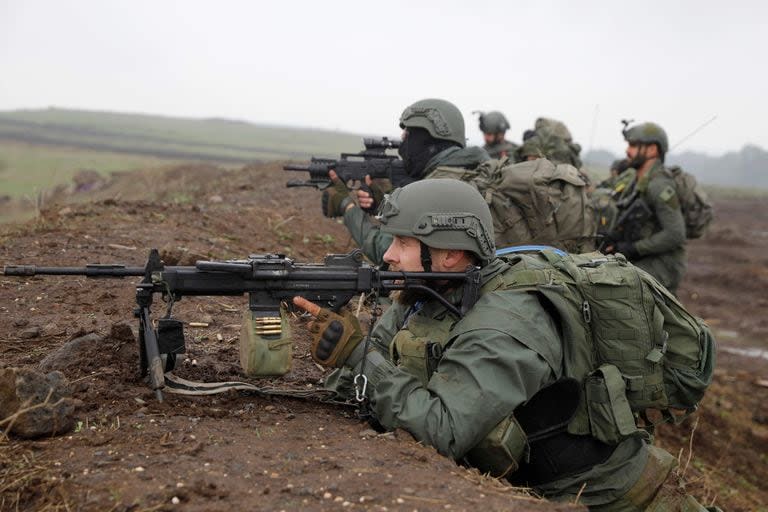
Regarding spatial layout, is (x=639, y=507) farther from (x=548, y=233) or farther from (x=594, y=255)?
(x=548, y=233)

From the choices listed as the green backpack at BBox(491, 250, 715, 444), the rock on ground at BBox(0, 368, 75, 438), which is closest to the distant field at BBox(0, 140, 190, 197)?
the rock on ground at BBox(0, 368, 75, 438)

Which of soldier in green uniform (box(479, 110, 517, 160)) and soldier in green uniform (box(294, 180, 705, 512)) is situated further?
soldier in green uniform (box(479, 110, 517, 160))

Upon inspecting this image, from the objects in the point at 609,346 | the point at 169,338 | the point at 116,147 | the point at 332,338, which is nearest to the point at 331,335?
the point at 332,338

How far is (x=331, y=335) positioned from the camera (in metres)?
3.66

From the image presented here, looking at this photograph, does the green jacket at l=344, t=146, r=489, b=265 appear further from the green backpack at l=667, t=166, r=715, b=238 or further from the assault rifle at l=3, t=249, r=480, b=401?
the green backpack at l=667, t=166, r=715, b=238

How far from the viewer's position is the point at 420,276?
3.67 meters

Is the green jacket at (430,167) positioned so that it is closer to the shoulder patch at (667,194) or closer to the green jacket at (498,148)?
the shoulder patch at (667,194)

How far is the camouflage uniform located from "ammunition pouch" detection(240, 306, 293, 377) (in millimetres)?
5100

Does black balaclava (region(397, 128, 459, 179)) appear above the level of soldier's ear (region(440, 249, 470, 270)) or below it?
above

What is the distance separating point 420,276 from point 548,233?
8.36 feet

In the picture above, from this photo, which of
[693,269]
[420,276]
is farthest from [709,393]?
[693,269]

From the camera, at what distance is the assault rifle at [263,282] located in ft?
11.9

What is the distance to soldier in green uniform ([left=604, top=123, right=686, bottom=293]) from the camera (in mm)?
7766

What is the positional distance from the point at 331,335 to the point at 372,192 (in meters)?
2.94
